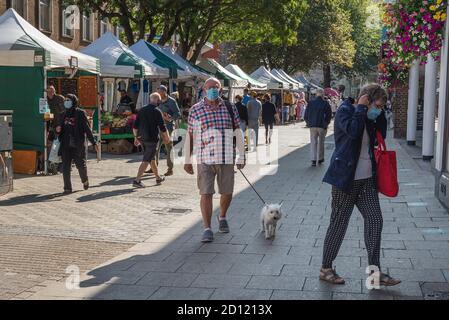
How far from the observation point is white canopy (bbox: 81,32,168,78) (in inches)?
672

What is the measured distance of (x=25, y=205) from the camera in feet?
32.7

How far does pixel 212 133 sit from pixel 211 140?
0.28 feet

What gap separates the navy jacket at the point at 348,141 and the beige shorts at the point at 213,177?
7.09ft

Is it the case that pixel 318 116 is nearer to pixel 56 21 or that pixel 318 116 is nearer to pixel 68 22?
pixel 56 21

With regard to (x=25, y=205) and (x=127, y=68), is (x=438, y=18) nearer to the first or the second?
(x=25, y=205)

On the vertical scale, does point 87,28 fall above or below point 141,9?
above

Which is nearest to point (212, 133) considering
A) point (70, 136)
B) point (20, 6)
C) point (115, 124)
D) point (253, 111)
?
point (70, 136)

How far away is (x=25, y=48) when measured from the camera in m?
12.8

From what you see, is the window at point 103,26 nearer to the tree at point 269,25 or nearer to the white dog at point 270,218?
the tree at point 269,25

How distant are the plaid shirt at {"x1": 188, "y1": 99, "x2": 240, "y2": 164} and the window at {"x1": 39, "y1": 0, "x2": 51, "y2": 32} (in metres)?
→ 22.6

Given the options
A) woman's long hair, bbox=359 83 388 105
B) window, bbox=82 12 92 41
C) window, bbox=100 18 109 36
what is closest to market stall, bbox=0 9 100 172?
woman's long hair, bbox=359 83 388 105

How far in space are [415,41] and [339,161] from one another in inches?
181

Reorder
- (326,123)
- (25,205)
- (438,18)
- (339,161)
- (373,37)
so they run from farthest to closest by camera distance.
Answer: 1. (373,37)
2. (326,123)
3. (25,205)
4. (438,18)
5. (339,161)
